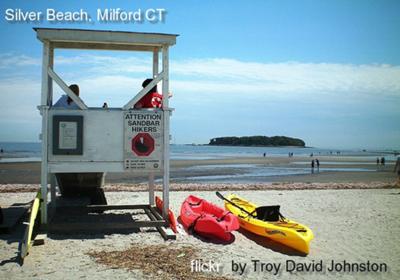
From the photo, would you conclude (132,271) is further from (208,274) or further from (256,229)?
(256,229)

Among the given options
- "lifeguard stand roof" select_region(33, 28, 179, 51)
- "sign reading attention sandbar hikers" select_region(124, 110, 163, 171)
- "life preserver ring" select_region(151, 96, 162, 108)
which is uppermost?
"lifeguard stand roof" select_region(33, 28, 179, 51)

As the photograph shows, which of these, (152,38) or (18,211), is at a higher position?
(152,38)

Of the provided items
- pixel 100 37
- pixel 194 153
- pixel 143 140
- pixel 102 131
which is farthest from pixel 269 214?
pixel 194 153

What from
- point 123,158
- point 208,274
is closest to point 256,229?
point 208,274

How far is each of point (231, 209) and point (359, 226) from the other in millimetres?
3225

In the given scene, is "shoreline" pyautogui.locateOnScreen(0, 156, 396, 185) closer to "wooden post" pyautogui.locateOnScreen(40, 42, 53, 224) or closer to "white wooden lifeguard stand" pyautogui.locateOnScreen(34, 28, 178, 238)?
"white wooden lifeguard stand" pyautogui.locateOnScreen(34, 28, 178, 238)

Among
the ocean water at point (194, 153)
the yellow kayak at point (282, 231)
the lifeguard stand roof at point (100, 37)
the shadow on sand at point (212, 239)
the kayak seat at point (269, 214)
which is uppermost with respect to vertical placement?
the lifeguard stand roof at point (100, 37)

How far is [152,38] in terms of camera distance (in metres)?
8.21

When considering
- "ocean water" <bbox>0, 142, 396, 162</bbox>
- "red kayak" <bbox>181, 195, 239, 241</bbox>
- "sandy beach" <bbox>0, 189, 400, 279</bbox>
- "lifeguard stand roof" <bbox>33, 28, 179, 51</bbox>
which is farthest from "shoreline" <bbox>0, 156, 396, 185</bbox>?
"ocean water" <bbox>0, 142, 396, 162</bbox>

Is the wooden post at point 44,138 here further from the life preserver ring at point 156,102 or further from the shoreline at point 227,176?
the shoreline at point 227,176

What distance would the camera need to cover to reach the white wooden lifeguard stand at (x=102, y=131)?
7.82 m

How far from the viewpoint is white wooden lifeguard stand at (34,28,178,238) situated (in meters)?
7.82

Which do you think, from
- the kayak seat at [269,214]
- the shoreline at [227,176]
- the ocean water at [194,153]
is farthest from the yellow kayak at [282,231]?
the ocean water at [194,153]

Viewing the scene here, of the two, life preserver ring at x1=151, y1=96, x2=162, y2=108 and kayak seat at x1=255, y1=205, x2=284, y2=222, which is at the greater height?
life preserver ring at x1=151, y1=96, x2=162, y2=108
